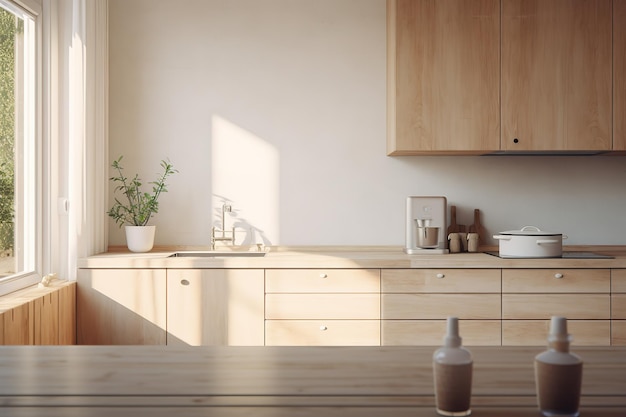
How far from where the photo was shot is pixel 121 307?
3301 mm

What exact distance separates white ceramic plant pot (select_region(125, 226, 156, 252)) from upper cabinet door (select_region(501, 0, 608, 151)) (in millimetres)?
2152

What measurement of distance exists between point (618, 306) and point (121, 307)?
105 inches

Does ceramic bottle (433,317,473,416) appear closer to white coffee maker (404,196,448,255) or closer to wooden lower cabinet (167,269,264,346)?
wooden lower cabinet (167,269,264,346)

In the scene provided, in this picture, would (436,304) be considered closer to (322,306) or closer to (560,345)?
(322,306)

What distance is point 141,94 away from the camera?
12.8 ft

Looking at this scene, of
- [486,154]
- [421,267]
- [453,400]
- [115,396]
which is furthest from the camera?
[486,154]

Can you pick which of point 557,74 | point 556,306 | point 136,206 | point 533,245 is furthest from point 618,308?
point 136,206

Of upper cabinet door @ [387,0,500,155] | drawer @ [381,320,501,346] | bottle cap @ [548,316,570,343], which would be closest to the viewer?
bottle cap @ [548,316,570,343]

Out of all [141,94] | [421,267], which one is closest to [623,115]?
[421,267]

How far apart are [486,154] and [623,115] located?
788 millimetres

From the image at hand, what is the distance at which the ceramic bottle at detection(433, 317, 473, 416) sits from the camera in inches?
38.5

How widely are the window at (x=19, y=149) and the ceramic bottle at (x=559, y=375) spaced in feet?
8.91

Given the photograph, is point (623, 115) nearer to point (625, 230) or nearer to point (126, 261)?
point (625, 230)

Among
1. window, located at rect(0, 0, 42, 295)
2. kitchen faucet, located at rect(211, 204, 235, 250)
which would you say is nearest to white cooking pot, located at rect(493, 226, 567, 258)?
kitchen faucet, located at rect(211, 204, 235, 250)
